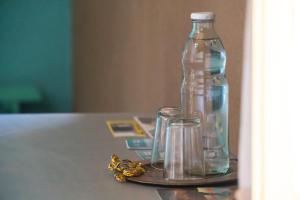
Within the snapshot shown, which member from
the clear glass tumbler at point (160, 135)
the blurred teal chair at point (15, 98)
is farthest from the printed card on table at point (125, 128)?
the blurred teal chair at point (15, 98)

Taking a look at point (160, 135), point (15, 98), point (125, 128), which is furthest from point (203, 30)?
point (15, 98)

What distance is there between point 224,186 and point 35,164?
0.46 meters

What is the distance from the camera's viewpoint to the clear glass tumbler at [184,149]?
1.31 m

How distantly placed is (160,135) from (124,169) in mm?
118

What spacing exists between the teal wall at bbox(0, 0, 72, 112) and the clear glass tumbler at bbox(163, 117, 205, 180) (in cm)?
338

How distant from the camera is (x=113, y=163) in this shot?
142 centimetres

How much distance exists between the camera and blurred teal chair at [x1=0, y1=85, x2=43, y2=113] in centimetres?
425

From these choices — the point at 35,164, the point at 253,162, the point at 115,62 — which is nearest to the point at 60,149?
the point at 35,164

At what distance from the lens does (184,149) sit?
51.6 inches

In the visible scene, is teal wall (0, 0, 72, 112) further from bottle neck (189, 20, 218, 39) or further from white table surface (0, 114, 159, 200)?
bottle neck (189, 20, 218, 39)

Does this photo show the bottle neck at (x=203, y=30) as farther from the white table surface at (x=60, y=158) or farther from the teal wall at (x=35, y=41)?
the teal wall at (x=35, y=41)
